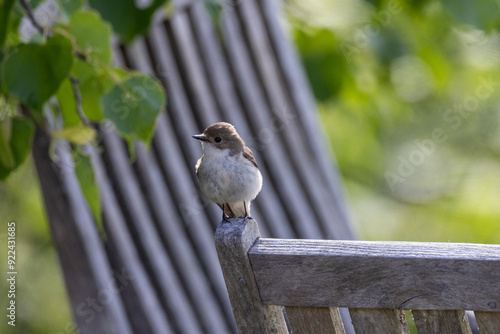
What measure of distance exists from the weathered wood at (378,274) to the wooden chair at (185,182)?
4.74 feet

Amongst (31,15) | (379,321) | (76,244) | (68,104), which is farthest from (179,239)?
(379,321)

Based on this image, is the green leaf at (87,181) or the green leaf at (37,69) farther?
the green leaf at (87,181)

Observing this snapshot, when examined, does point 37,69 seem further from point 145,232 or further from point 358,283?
point 145,232

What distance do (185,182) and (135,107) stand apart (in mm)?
1280

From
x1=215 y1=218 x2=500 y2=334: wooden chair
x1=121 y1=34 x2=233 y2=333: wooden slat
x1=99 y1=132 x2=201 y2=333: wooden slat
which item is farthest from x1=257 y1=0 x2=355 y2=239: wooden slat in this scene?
x1=215 y1=218 x2=500 y2=334: wooden chair

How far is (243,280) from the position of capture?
1230 millimetres

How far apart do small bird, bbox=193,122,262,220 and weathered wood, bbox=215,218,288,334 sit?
83 cm

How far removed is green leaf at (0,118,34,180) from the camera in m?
1.79

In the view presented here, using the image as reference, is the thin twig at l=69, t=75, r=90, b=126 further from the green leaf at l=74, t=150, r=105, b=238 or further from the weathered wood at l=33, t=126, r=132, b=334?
the weathered wood at l=33, t=126, r=132, b=334

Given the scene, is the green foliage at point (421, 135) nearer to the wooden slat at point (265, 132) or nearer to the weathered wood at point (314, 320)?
the wooden slat at point (265, 132)

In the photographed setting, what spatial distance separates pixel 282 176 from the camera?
334cm

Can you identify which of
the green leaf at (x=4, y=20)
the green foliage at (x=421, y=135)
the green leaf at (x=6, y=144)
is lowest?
the green foliage at (x=421, y=135)

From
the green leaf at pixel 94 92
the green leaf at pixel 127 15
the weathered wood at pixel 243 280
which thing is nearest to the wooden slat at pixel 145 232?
the green leaf at pixel 127 15

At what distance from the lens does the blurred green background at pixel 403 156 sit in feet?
13.9
